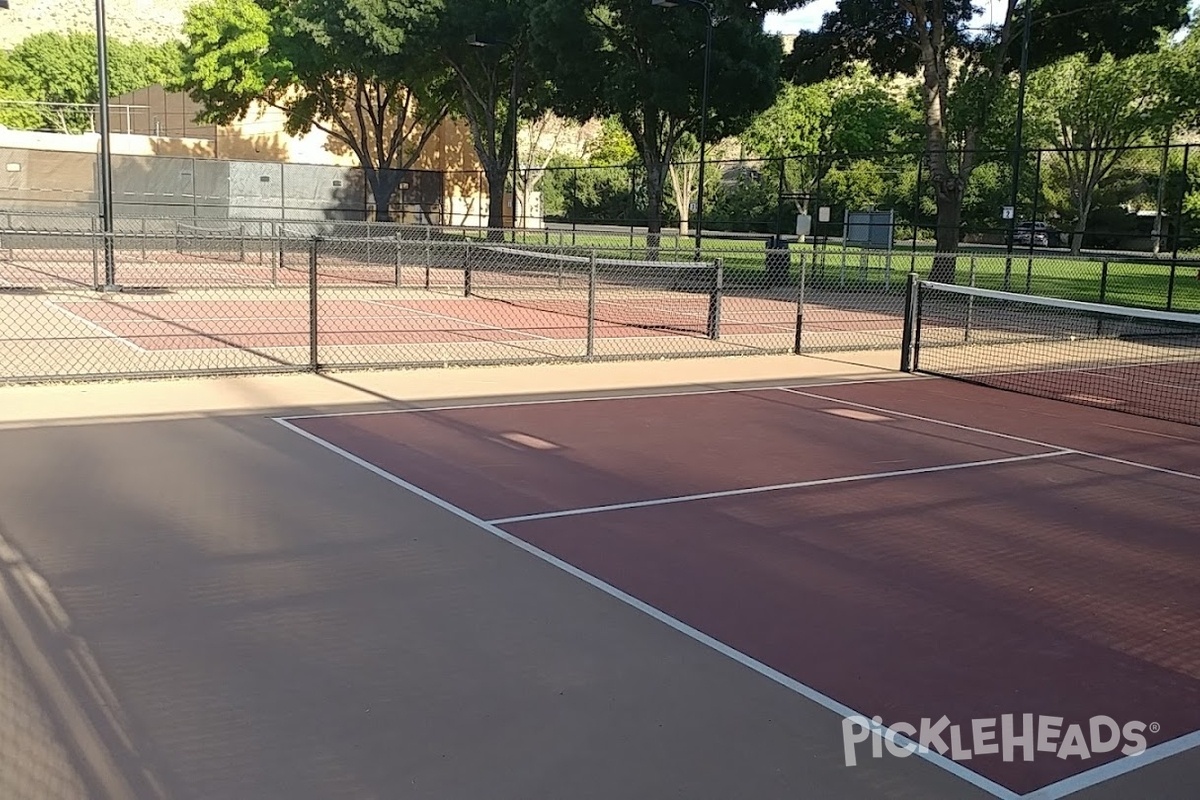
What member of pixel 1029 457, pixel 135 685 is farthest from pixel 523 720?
pixel 1029 457

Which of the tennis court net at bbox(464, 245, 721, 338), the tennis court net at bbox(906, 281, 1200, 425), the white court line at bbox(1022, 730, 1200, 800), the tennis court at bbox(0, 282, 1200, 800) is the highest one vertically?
the tennis court net at bbox(464, 245, 721, 338)

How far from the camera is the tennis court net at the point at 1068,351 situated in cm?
1277

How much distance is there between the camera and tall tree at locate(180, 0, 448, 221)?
129 ft

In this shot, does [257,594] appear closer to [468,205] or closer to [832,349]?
[832,349]

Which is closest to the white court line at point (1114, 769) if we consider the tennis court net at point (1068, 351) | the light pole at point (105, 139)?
the tennis court net at point (1068, 351)

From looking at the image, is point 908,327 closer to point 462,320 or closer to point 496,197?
point 462,320

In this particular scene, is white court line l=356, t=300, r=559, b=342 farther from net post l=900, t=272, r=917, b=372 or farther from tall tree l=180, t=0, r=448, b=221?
tall tree l=180, t=0, r=448, b=221

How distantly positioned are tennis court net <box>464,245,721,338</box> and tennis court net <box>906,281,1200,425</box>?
3600 mm

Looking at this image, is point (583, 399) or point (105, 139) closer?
point (583, 399)

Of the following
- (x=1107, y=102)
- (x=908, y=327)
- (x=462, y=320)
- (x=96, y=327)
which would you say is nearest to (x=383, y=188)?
(x=462, y=320)

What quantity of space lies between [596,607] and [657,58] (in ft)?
99.6

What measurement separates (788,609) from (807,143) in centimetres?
6914

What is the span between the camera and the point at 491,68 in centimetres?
4034

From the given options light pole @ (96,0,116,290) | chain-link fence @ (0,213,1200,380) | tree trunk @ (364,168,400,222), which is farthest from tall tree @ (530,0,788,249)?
light pole @ (96,0,116,290)
